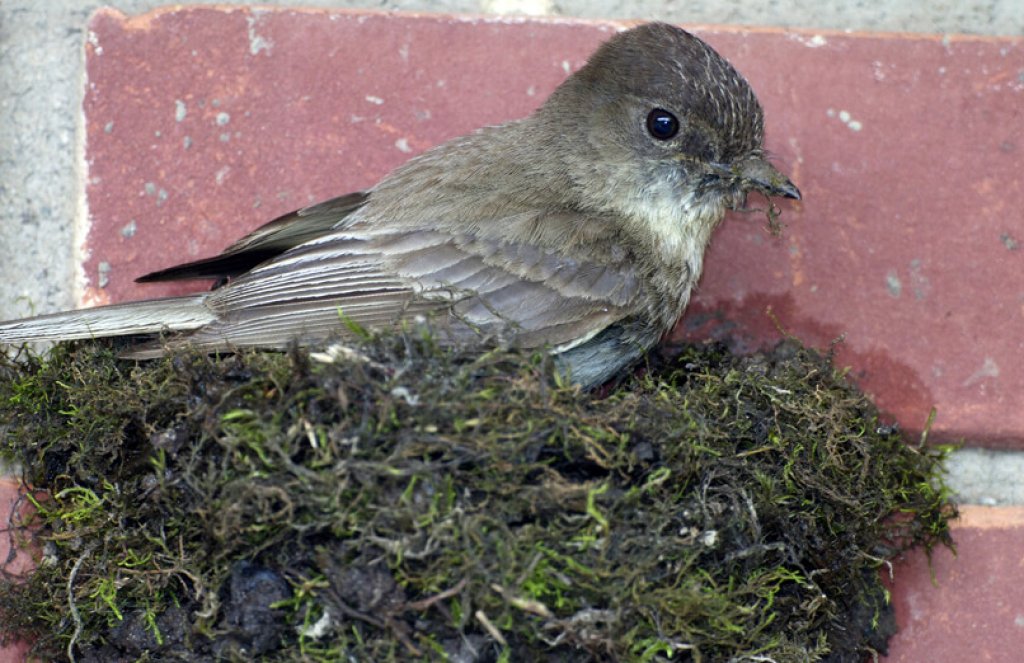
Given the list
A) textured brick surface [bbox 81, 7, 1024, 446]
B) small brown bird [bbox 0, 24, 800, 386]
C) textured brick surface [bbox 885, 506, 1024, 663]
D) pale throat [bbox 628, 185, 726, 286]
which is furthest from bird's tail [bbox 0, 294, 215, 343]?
textured brick surface [bbox 885, 506, 1024, 663]

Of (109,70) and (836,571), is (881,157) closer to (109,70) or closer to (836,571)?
(836,571)

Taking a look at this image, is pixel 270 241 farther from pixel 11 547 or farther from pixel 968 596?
pixel 968 596

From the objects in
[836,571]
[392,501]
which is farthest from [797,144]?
[392,501]

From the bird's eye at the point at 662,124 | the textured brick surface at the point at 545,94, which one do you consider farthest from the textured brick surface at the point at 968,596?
the bird's eye at the point at 662,124

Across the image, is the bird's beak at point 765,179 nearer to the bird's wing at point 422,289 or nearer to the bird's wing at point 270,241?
the bird's wing at point 422,289

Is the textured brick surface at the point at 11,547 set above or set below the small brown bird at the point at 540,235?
below

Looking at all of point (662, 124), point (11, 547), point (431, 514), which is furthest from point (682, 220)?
point (11, 547)
